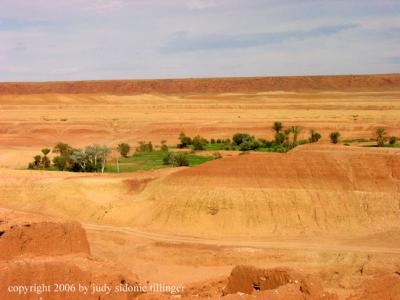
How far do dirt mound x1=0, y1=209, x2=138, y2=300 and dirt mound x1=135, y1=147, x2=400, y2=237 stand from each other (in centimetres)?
1169

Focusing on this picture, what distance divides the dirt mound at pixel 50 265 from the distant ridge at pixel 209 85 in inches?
5751

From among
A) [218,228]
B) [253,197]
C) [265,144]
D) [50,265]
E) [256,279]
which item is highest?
[50,265]

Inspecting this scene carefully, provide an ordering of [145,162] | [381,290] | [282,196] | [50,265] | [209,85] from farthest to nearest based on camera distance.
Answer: [209,85] → [145,162] → [282,196] → [50,265] → [381,290]

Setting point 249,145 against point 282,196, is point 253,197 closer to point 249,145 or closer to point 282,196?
point 282,196

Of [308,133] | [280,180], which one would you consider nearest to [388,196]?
[280,180]

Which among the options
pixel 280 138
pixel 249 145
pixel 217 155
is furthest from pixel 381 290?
pixel 280 138

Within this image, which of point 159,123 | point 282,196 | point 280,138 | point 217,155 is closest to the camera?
point 282,196

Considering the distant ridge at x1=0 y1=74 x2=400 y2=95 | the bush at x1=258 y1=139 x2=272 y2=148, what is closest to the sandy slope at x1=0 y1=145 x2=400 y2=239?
the bush at x1=258 y1=139 x2=272 y2=148

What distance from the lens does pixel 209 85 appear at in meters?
172

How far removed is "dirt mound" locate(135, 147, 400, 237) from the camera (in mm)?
29781

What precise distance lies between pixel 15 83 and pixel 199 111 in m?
96.7

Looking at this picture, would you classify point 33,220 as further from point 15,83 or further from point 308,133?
point 15,83

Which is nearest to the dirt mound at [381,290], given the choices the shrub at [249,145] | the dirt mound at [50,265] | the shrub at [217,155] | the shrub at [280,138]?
the dirt mound at [50,265]

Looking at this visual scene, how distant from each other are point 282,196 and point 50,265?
17631 millimetres
